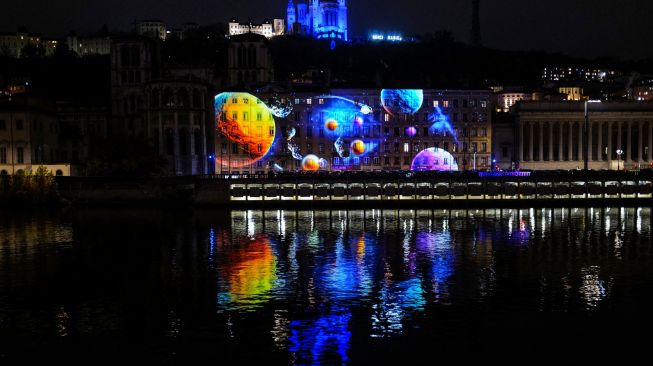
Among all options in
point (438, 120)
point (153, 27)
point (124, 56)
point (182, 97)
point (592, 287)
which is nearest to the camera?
point (592, 287)

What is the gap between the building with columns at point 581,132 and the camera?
339 ft

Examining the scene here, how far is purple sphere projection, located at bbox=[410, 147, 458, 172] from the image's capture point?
9519cm

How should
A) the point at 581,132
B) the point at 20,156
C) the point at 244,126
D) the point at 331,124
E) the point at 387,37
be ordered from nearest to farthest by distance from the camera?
the point at 20,156
the point at 244,126
the point at 331,124
the point at 581,132
the point at 387,37

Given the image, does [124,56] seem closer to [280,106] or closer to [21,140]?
[280,106]

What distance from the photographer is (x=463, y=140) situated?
97125mm

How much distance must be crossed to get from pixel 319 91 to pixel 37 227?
43.4 meters

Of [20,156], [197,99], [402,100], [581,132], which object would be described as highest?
[197,99]

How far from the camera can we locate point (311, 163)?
93.0 meters

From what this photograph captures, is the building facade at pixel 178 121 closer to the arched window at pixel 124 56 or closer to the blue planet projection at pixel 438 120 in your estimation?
the arched window at pixel 124 56

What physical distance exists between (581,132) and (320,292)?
81373 millimetres

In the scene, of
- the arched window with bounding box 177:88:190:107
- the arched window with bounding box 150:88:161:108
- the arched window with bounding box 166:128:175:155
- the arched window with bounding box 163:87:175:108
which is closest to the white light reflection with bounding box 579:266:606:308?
the arched window with bounding box 166:128:175:155

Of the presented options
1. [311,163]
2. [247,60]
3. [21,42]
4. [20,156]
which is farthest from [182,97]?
[21,42]

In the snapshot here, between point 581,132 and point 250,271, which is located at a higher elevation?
point 581,132

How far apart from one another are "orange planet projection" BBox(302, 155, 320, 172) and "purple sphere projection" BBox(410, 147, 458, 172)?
12.1m
